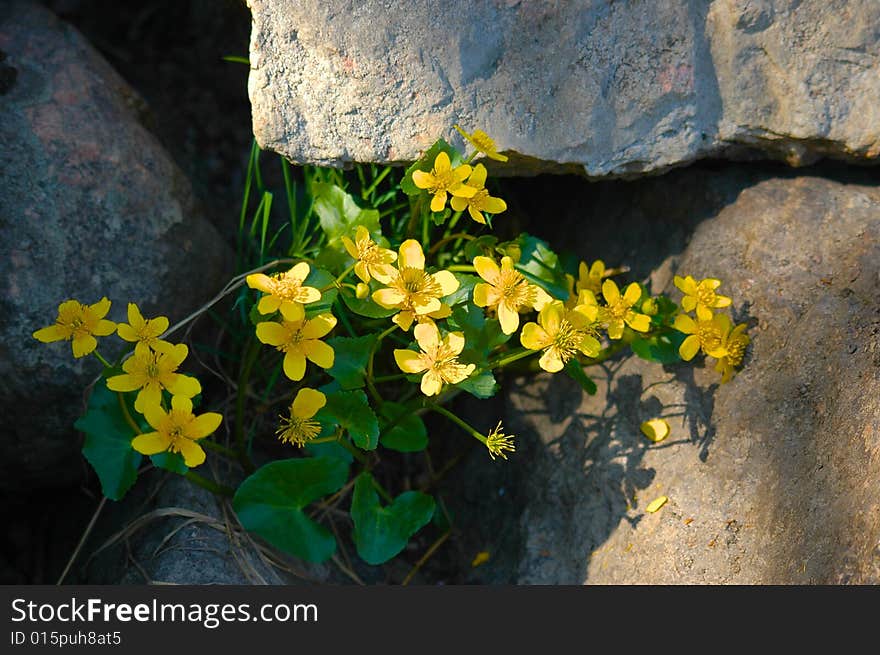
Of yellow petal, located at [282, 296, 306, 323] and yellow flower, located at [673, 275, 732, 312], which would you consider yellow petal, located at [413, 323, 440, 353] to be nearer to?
yellow petal, located at [282, 296, 306, 323]

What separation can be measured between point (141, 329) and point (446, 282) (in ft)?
1.89

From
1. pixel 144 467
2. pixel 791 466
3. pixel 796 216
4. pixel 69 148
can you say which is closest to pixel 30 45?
pixel 69 148

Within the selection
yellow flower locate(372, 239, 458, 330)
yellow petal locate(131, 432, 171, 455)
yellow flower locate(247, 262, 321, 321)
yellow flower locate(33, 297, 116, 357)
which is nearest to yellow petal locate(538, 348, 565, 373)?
yellow flower locate(372, 239, 458, 330)

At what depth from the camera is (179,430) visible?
156cm

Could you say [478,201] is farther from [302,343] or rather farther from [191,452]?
[191,452]

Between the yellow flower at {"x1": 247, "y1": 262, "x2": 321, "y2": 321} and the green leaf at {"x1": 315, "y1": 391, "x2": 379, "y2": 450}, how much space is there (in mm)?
193

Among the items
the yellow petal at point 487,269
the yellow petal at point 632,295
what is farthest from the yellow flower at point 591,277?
the yellow petal at point 487,269

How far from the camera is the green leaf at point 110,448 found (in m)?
1.71

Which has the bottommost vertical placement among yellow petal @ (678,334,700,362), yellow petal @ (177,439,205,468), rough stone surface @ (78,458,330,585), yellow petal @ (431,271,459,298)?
rough stone surface @ (78,458,330,585)

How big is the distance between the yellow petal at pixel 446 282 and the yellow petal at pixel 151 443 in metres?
0.57

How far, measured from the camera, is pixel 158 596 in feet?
5.49

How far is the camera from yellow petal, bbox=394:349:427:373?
1597mm

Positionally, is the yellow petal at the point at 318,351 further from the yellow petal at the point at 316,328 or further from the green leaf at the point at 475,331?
the green leaf at the point at 475,331

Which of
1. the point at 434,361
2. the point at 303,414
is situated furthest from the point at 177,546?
the point at 434,361
